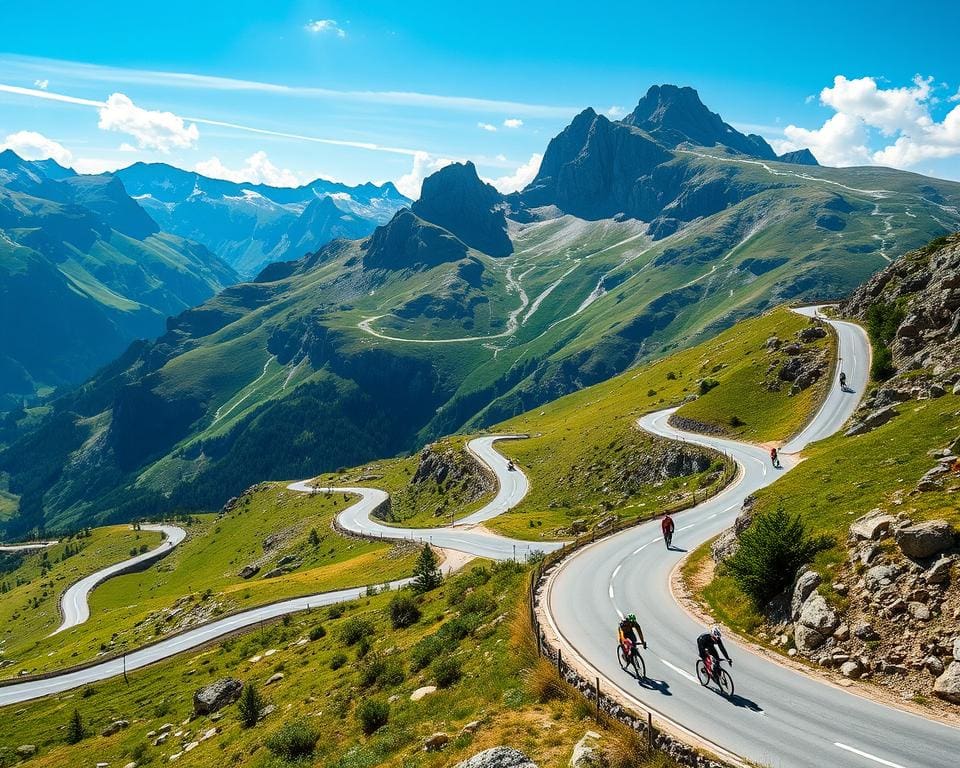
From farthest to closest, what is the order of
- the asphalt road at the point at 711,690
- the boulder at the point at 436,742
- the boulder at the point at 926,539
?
1. the boulder at the point at 926,539
2. the boulder at the point at 436,742
3. the asphalt road at the point at 711,690

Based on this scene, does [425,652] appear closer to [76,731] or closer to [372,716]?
[372,716]

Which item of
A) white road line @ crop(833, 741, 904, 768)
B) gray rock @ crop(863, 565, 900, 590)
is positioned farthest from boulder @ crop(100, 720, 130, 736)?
gray rock @ crop(863, 565, 900, 590)

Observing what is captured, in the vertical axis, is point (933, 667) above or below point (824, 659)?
above

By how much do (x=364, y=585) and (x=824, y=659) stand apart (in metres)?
46.3

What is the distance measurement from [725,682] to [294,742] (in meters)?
16.4

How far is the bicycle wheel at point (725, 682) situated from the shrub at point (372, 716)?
40.7 feet

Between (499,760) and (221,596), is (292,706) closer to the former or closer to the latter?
(499,760)

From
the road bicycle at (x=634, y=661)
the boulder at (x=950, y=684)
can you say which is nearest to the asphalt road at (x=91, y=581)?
the road bicycle at (x=634, y=661)

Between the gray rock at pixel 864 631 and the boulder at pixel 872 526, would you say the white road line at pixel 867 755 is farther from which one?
the boulder at pixel 872 526

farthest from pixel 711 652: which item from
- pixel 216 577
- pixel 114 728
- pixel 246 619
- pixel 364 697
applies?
pixel 216 577

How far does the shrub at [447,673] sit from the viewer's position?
956 inches

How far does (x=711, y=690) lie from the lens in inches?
826

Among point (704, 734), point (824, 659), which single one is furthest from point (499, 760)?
point (824, 659)

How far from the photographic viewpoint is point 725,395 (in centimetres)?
8119
